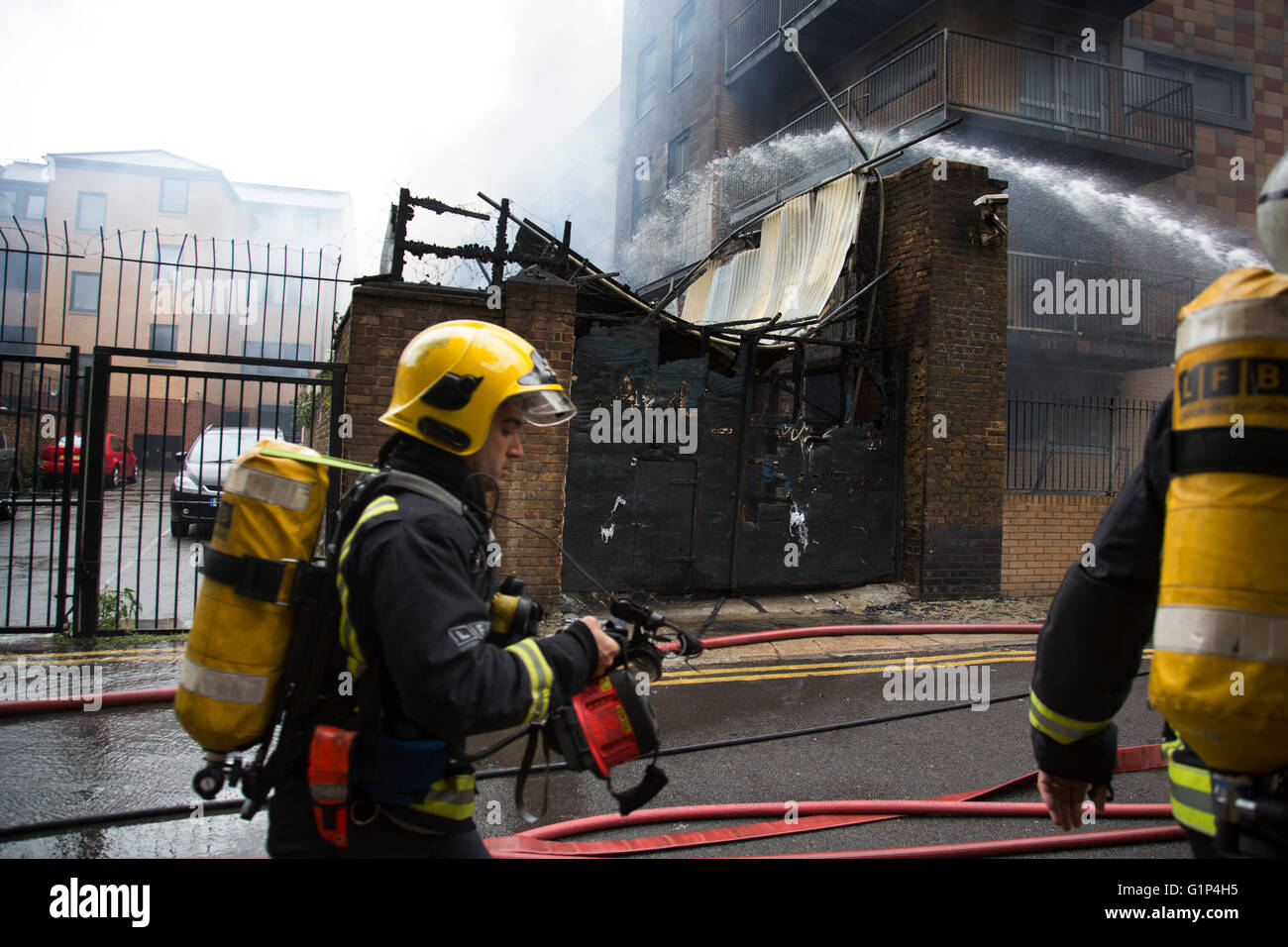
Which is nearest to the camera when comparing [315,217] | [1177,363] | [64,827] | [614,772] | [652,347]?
[1177,363]

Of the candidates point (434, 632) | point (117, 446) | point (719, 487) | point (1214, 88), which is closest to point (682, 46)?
point (1214, 88)

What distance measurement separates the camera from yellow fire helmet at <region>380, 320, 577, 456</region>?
1.82 metres

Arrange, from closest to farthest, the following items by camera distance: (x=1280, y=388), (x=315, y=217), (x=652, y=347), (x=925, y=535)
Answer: (x=1280, y=388)
(x=652, y=347)
(x=925, y=535)
(x=315, y=217)

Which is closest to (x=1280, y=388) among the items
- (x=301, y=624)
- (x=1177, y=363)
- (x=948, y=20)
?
(x=1177, y=363)

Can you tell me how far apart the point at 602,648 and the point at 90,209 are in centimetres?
4614

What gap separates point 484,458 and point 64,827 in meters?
2.88

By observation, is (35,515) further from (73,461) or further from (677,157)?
(677,157)

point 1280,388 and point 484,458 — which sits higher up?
point 1280,388

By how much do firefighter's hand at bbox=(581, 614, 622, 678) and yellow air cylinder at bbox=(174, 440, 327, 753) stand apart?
2.21ft

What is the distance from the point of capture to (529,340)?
7.02 meters

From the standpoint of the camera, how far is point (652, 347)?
8.07 meters

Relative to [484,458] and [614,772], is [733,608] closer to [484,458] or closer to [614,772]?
[614,772]

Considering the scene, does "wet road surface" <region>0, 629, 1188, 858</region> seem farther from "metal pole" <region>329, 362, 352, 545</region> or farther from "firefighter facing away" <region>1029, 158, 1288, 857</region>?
"firefighter facing away" <region>1029, 158, 1288, 857</region>

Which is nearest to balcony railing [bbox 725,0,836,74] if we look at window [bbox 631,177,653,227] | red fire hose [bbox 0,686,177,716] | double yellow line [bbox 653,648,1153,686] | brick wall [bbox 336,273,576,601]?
window [bbox 631,177,653,227]
